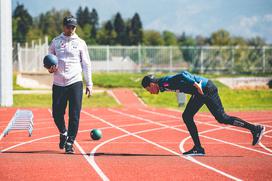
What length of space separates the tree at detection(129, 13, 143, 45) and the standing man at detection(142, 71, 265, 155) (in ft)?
333

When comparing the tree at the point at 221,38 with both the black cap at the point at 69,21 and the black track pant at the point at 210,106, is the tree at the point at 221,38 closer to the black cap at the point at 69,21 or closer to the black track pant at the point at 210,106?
the black track pant at the point at 210,106

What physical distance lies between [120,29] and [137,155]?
110 meters

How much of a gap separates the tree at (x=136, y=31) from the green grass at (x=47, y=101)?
83346 mm

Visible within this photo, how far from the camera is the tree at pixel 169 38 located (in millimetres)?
136500

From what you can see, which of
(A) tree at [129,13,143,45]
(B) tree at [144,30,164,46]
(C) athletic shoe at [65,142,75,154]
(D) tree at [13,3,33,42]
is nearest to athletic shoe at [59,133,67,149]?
(C) athletic shoe at [65,142,75,154]

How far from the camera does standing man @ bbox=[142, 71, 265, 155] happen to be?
917 cm

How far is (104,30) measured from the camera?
108250 millimetres

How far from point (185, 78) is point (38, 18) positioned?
121m

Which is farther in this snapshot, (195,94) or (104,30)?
(104,30)

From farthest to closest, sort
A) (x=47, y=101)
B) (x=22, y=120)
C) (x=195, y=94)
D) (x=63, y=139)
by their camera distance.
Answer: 1. (x=47, y=101)
2. (x=22, y=120)
3. (x=63, y=139)
4. (x=195, y=94)

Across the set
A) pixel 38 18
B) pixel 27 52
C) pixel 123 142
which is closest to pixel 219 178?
pixel 123 142

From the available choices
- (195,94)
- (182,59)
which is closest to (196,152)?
(195,94)

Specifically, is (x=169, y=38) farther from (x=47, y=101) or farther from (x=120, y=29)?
(x=47, y=101)

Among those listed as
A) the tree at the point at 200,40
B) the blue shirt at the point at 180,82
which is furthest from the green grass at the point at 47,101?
the tree at the point at 200,40
